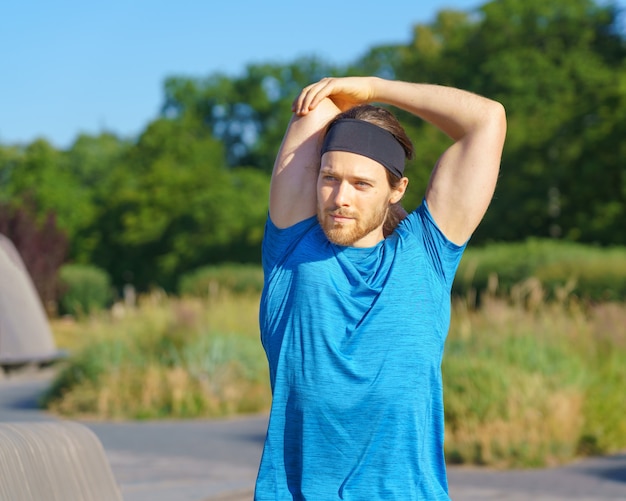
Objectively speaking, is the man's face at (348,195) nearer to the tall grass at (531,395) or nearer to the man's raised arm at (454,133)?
the man's raised arm at (454,133)

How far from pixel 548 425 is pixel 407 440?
21.9ft

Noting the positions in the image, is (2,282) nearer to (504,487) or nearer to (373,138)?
(504,487)

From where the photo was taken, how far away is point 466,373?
913 centimetres

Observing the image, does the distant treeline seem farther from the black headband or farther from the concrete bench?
the black headband

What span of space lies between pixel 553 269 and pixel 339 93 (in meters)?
18.3

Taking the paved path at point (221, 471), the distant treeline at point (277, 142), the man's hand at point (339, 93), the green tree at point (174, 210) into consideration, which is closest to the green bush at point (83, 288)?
the distant treeline at point (277, 142)

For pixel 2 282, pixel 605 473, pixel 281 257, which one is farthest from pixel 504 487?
pixel 2 282

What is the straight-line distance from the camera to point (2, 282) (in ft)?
53.3

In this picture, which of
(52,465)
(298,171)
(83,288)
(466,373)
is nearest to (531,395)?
(466,373)

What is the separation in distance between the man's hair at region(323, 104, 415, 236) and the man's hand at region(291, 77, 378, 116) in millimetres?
68

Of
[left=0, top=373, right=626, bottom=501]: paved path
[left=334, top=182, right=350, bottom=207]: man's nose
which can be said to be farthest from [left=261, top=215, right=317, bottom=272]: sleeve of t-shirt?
[left=0, top=373, right=626, bottom=501]: paved path

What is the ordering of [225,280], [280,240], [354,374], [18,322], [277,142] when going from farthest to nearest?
1. [277,142]
2. [225,280]
3. [18,322]
4. [280,240]
5. [354,374]

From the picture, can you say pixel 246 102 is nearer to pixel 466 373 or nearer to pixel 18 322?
pixel 18 322

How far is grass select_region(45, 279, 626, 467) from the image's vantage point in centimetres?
876
